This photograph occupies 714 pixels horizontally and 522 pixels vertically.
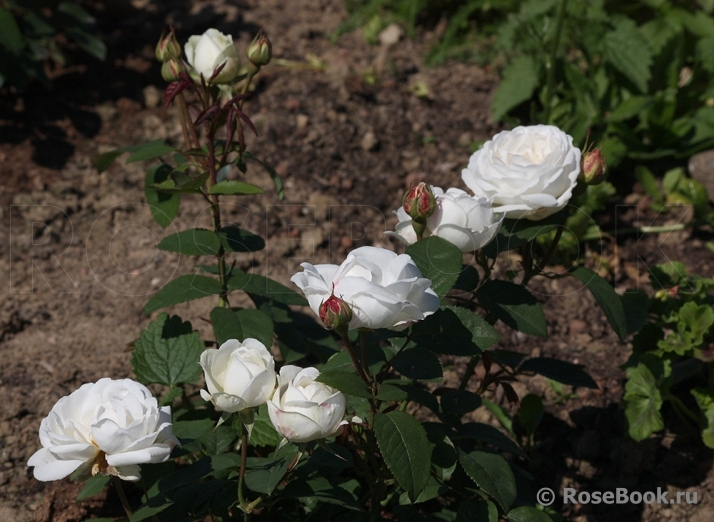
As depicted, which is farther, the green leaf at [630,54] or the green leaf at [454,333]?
the green leaf at [630,54]

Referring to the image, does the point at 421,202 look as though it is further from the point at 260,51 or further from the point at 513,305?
the point at 260,51

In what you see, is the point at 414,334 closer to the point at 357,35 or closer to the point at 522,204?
the point at 522,204

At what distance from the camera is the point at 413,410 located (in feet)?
6.57

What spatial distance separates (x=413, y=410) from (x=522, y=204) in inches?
31.2

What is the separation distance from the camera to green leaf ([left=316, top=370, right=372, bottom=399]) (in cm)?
112

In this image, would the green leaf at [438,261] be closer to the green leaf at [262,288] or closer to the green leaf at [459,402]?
the green leaf at [459,402]

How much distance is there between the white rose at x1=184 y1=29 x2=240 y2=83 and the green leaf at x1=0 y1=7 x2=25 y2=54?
1346 millimetres

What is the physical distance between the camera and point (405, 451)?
117 centimetres

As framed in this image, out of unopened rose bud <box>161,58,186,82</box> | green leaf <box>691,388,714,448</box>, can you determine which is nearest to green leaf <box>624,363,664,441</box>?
green leaf <box>691,388,714,448</box>

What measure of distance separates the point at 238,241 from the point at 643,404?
0.98 meters

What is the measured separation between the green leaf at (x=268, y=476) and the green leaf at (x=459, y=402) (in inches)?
12.0

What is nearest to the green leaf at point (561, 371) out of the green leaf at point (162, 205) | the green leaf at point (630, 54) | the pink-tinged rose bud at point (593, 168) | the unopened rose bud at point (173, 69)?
the pink-tinged rose bud at point (593, 168)

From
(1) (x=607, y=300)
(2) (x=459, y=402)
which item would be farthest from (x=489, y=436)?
(1) (x=607, y=300)

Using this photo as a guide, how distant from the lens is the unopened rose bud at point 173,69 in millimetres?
1593
